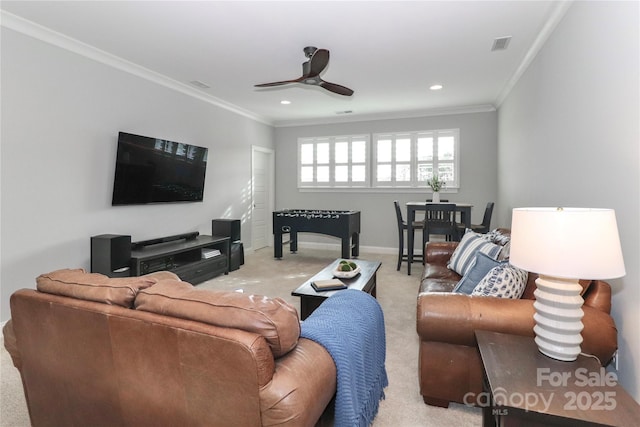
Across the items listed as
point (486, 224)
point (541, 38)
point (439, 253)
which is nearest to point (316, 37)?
point (541, 38)

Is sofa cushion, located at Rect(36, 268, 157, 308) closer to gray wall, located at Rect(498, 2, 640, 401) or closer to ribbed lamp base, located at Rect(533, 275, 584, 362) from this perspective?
ribbed lamp base, located at Rect(533, 275, 584, 362)

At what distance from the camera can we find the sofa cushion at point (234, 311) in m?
1.08

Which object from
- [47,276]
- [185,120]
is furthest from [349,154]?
[47,276]

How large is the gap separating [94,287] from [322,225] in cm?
426

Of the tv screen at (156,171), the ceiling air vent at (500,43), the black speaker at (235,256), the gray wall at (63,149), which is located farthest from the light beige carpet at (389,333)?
the ceiling air vent at (500,43)

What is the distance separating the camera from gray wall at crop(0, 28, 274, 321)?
9.46 ft

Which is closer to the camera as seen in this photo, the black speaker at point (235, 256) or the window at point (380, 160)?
the black speaker at point (235, 256)

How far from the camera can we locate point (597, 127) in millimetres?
2018

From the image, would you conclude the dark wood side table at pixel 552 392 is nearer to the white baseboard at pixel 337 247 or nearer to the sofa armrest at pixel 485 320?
the sofa armrest at pixel 485 320

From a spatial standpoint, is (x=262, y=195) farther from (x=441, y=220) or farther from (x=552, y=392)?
(x=552, y=392)

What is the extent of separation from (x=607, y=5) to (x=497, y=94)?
3.44 meters

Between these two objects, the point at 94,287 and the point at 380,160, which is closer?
the point at 94,287

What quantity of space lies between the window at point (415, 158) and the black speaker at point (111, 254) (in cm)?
451

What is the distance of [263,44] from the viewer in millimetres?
3355
